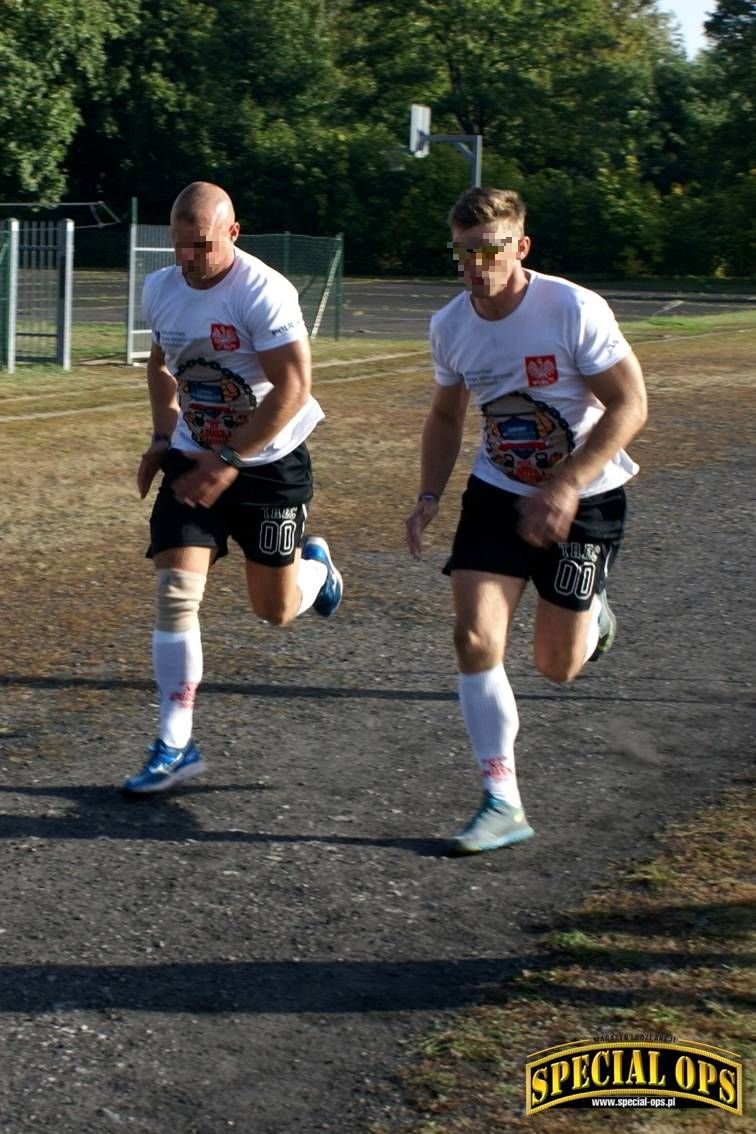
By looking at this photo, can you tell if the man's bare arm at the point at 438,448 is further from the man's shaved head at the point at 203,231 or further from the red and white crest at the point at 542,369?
the man's shaved head at the point at 203,231

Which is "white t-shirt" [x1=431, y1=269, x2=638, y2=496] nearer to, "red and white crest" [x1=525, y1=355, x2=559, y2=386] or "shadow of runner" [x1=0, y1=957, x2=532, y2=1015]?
"red and white crest" [x1=525, y1=355, x2=559, y2=386]

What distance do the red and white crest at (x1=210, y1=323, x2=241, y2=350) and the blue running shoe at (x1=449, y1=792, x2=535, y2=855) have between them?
168 cm

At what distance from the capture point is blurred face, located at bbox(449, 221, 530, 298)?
4.77 m

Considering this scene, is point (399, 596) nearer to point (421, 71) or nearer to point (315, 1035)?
point (315, 1035)

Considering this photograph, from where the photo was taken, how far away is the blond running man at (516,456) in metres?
4.84

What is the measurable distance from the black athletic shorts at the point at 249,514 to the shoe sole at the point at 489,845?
1.36m

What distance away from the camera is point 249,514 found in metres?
5.75

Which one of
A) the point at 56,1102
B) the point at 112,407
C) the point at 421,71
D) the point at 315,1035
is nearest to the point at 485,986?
the point at 315,1035

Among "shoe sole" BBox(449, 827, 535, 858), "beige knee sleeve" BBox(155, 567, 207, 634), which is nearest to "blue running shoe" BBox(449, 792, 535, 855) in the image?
"shoe sole" BBox(449, 827, 535, 858)

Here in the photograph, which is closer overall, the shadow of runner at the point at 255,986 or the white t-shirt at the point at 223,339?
the shadow of runner at the point at 255,986

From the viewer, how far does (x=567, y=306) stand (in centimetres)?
491

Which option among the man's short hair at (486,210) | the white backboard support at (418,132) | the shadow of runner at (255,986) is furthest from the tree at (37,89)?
the shadow of runner at (255,986)

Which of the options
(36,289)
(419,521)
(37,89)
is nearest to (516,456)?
(419,521)

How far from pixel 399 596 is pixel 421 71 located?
53.6 metres
